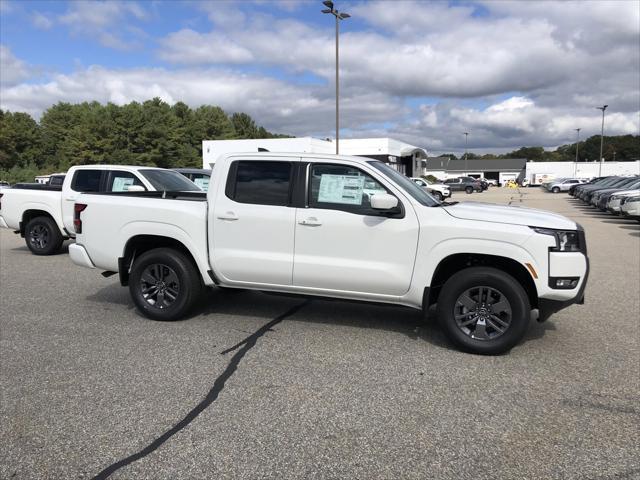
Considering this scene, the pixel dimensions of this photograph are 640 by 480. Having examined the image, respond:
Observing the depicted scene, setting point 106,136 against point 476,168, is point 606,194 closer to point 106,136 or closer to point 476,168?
point 106,136

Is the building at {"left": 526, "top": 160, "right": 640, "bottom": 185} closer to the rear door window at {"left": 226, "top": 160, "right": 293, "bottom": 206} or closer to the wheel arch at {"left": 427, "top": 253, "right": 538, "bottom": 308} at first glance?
the wheel arch at {"left": 427, "top": 253, "right": 538, "bottom": 308}

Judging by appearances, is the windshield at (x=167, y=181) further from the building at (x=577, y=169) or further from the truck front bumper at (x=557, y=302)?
the building at (x=577, y=169)

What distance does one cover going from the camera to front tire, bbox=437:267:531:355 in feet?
15.6

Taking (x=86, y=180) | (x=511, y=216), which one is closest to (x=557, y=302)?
(x=511, y=216)

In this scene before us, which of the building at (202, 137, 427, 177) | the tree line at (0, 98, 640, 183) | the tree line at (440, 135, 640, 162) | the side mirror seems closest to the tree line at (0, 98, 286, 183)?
the tree line at (0, 98, 640, 183)

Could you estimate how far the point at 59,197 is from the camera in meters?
11.0

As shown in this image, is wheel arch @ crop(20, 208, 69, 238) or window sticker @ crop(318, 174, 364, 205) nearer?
window sticker @ crop(318, 174, 364, 205)

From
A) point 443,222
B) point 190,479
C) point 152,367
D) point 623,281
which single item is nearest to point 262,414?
point 190,479

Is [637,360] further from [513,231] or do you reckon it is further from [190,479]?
[190,479]

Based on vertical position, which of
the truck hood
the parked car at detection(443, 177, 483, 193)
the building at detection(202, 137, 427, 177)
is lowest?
the truck hood

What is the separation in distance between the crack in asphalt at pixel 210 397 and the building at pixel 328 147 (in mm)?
39790

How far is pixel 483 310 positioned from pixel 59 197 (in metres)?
9.38

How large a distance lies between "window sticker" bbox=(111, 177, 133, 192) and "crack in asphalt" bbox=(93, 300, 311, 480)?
574 centimetres

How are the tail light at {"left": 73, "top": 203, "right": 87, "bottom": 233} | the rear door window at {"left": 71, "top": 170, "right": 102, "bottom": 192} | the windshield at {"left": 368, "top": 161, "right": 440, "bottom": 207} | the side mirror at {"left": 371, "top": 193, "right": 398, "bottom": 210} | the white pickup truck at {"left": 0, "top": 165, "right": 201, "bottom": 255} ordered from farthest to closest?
the rear door window at {"left": 71, "top": 170, "right": 102, "bottom": 192} < the white pickup truck at {"left": 0, "top": 165, "right": 201, "bottom": 255} < the tail light at {"left": 73, "top": 203, "right": 87, "bottom": 233} < the windshield at {"left": 368, "top": 161, "right": 440, "bottom": 207} < the side mirror at {"left": 371, "top": 193, "right": 398, "bottom": 210}
